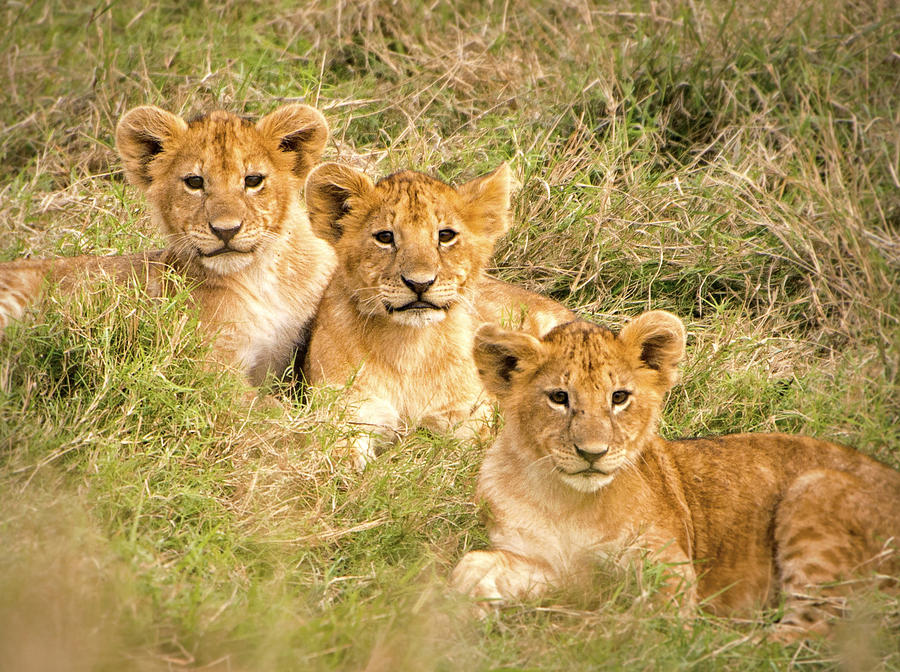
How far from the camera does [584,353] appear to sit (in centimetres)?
400

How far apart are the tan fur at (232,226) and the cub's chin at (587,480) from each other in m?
1.84

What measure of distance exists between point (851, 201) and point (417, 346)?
1.98 metres

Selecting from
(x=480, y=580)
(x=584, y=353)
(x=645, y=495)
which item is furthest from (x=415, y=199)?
(x=480, y=580)

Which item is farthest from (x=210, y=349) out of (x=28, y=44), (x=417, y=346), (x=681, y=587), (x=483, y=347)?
(x=28, y=44)

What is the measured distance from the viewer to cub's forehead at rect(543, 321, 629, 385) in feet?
13.0

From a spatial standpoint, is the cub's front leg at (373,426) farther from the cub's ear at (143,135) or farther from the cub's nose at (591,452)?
the cub's ear at (143,135)

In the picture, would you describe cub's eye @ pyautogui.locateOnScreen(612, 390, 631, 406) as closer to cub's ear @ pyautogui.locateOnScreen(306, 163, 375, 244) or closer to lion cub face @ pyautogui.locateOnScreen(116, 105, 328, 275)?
cub's ear @ pyautogui.locateOnScreen(306, 163, 375, 244)

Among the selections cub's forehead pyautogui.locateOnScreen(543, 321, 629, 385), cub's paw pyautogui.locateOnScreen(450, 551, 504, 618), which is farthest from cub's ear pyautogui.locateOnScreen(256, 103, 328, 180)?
cub's paw pyautogui.locateOnScreen(450, 551, 504, 618)

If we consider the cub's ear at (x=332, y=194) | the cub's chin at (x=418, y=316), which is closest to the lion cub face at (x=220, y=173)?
the cub's ear at (x=332, y=194)

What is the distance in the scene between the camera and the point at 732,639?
3.62 meters

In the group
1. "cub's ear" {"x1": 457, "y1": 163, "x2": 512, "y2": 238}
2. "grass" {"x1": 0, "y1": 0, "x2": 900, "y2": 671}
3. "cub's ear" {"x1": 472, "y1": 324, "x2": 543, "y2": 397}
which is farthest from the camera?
"cub's ear" {"x1": 457, "y1": 163, "x2": 512, "y2": 238}

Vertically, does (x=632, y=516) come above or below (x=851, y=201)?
below

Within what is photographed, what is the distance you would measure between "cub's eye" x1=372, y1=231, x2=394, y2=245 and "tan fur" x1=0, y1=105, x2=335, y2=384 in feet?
1.93

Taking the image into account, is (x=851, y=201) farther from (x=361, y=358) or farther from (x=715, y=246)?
(x=361, y=358)
